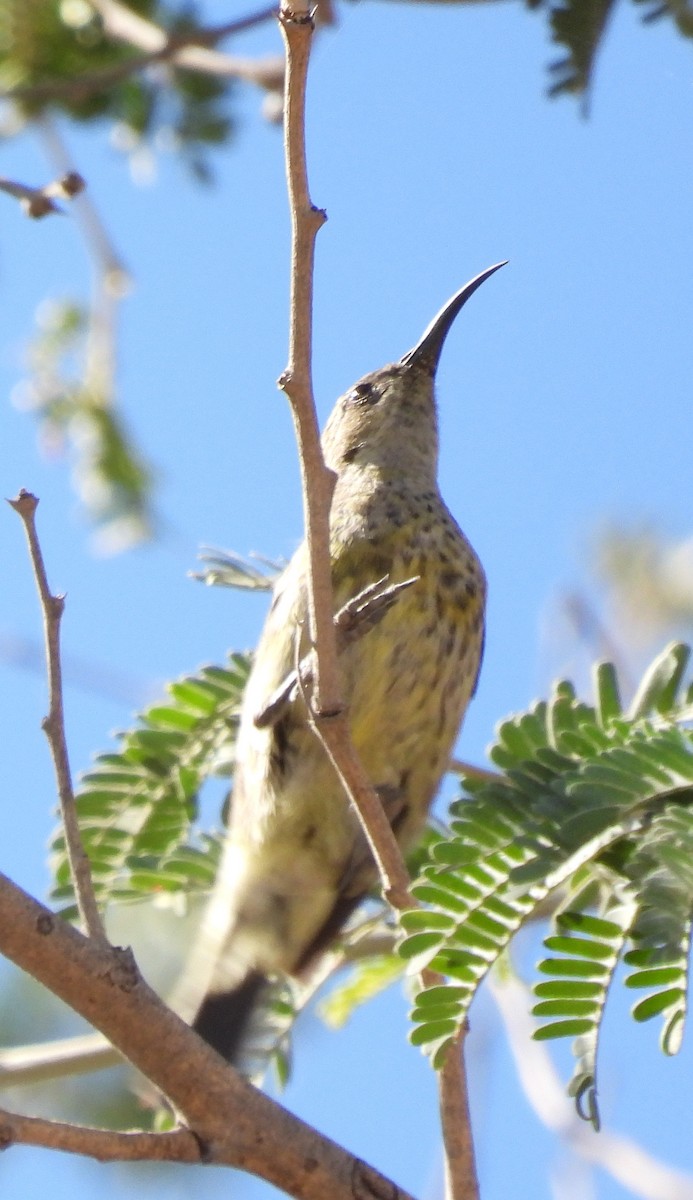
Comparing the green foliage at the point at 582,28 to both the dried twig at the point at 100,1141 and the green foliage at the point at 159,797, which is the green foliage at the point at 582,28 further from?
the dried twig at the point at 100,1141

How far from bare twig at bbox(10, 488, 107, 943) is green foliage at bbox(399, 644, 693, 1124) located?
21.1 inches

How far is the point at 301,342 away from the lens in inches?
86.1

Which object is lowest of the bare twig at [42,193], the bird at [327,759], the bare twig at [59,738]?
the bare twig at [59,738]

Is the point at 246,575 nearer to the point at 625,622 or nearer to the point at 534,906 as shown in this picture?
the point at 534,906

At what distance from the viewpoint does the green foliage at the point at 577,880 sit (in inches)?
95.3

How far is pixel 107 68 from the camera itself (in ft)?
14.3

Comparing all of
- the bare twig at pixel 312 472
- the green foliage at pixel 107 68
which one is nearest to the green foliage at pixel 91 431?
the green foliage at pixel 107 68

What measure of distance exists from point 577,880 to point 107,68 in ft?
8.54

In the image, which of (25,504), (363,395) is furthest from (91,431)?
(25,504)

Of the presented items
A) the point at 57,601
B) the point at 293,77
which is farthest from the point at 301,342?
the point at 57,601

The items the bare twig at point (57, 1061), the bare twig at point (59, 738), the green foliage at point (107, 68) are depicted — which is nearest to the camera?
the bare twig at point (59, 738)

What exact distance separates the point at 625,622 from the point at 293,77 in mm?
4659

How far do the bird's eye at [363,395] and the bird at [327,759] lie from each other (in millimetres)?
708

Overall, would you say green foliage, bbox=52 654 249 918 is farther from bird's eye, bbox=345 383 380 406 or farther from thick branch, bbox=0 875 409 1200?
thick branch, bbox=0 875 409 1200
